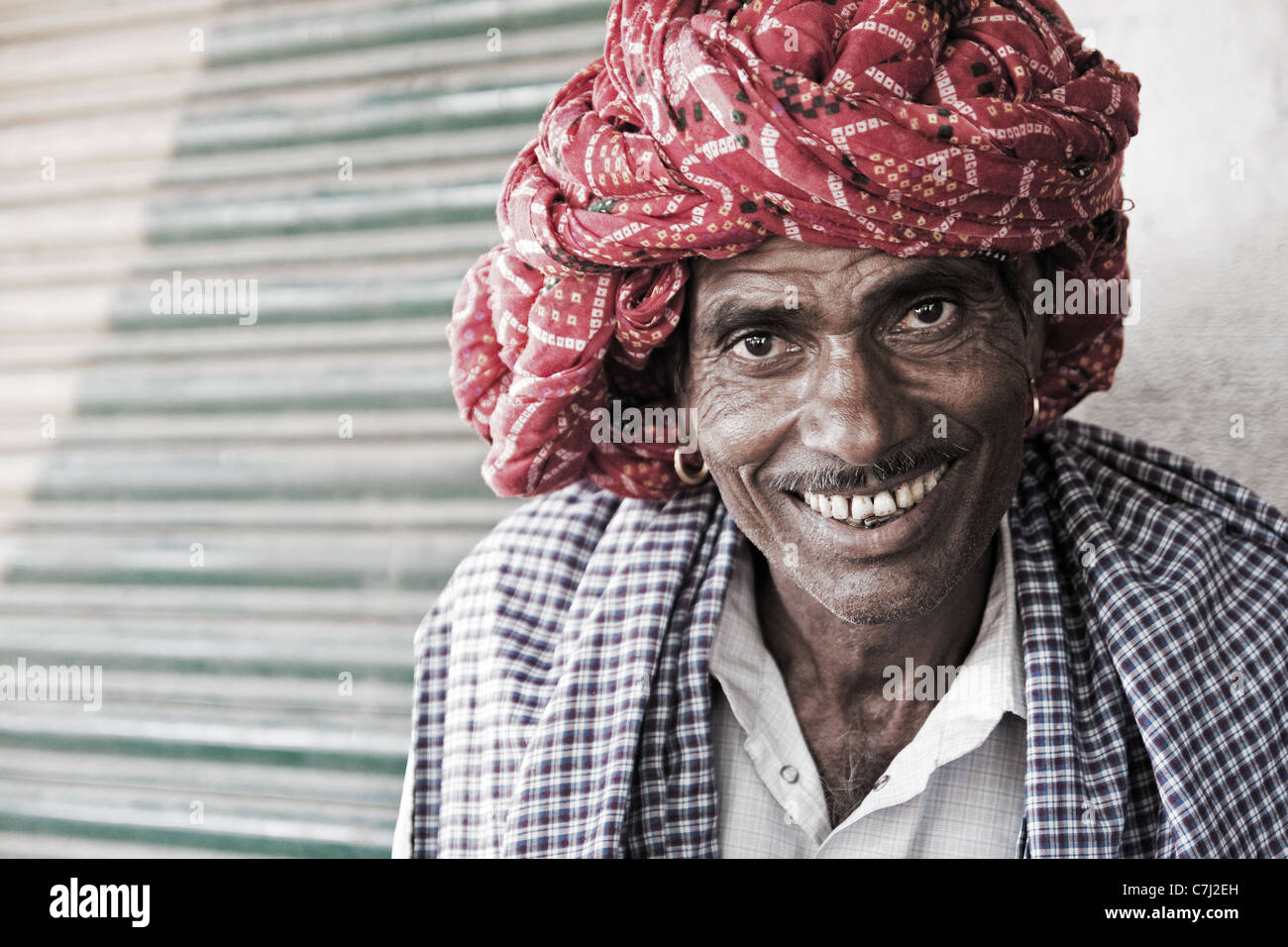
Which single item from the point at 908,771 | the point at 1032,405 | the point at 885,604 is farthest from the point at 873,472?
the point at 908,771

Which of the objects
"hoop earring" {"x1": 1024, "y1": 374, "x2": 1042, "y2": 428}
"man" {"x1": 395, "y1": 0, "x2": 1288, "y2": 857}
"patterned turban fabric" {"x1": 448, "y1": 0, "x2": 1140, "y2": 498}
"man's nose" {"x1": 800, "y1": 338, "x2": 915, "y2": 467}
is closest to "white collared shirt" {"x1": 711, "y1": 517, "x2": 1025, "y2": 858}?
"man" {"x1": 395, "y1": 0, "x2": 1288, "y2": 857}

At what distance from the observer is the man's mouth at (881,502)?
1.61m

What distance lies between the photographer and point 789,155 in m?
1.42

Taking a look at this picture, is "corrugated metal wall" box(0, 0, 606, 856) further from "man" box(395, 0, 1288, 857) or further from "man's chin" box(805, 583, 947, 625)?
"man's chin" box(805, 583, 947, 625)

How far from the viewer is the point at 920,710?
6.04ft

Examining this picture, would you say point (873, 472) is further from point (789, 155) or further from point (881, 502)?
point (789, 155)

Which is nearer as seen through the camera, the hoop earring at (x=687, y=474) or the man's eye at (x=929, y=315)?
the man's eye at (x=929, y=315)

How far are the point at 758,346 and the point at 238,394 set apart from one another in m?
1.62

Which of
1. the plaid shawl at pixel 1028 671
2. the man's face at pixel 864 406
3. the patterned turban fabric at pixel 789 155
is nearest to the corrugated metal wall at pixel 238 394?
the plaid shawl at pixel 1028 671

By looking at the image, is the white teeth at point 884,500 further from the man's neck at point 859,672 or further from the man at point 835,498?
the man's neck at point 859,672

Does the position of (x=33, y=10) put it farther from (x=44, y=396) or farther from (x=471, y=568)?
(x=471, y=568)

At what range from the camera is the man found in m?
1.47
